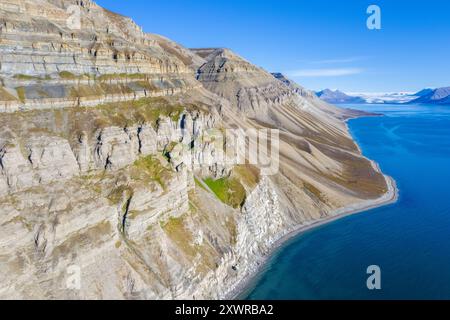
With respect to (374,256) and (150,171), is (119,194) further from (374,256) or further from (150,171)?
(374,256)

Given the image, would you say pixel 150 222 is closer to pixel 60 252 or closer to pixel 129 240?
pixel 129 240

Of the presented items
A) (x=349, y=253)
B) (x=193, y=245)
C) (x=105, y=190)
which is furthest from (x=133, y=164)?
(x=349, y=253)

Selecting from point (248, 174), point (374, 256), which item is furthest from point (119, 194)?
point (374, 256)

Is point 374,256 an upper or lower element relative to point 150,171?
lower

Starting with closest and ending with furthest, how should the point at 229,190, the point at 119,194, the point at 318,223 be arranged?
the point at 119,194
the point at 229,190
the point at 318,223

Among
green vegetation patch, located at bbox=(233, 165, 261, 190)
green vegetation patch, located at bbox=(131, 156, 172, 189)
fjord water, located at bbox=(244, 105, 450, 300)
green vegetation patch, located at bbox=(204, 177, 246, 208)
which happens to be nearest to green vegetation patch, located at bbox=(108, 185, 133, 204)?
green vegetation patch, located at bbox=(131, 156, 172, 189)
